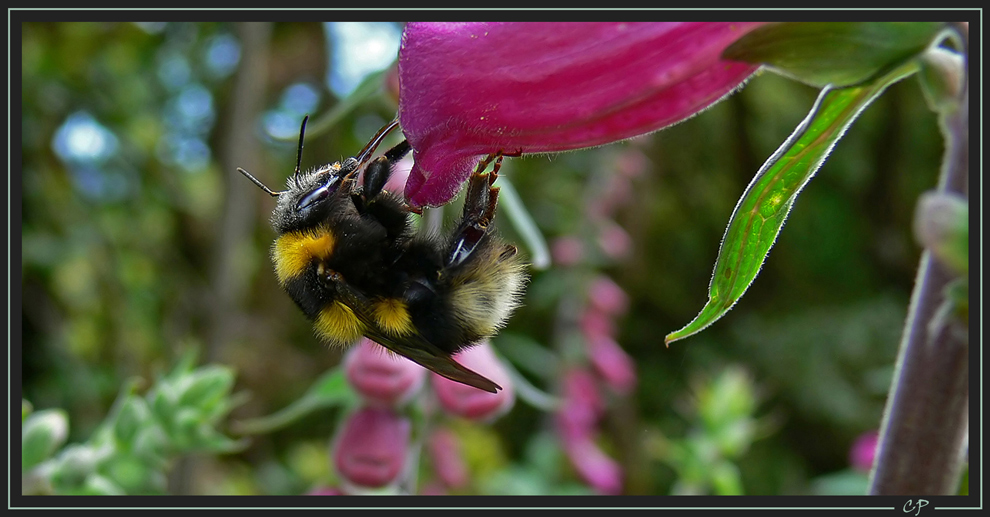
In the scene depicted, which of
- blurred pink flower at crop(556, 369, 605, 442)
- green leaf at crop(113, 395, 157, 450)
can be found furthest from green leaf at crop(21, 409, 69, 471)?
blurred pink flower at crop(556, 369, 605, 442)

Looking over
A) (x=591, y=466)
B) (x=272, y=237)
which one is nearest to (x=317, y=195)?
(x=591, y=466)

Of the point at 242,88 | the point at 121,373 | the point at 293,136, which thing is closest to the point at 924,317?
the point at 293,136

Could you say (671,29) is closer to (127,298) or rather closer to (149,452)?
(149,452)

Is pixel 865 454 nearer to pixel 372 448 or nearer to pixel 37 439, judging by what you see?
pixel 372 448

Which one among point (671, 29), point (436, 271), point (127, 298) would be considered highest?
point (671, 29)

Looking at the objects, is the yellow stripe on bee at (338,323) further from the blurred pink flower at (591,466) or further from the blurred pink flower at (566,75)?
the blurred pink flower at (591,466)

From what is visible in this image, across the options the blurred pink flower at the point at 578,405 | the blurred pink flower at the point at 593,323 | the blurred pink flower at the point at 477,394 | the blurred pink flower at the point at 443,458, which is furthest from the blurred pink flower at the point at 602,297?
the blurred pink flower at the point at 477,394
